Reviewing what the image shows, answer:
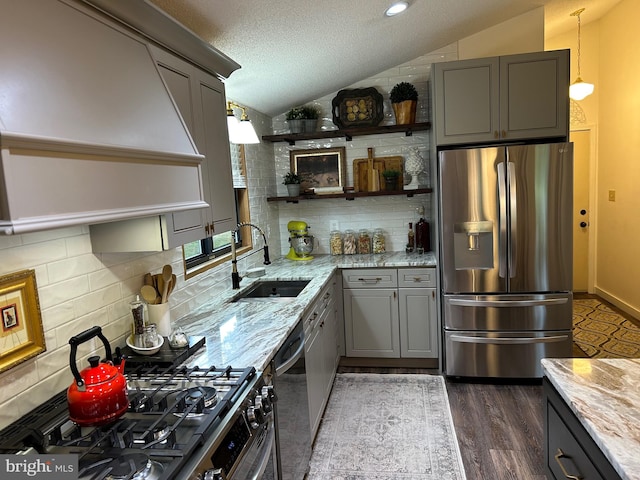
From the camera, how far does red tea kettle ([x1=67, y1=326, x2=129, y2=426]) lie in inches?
48.3

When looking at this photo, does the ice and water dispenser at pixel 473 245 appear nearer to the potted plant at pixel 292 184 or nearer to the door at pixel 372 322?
the door at pixel 372 322

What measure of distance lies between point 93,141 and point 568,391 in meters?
1.54

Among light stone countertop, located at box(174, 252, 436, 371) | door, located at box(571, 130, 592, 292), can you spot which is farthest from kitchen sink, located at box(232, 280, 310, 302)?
door, located at box(571, 130, 592, 292)

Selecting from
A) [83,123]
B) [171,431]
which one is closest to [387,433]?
[171,431]

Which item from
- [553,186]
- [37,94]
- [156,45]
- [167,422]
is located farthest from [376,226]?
[37,94]

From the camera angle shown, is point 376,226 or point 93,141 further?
point 376,226

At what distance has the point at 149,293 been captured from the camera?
77.4 inches

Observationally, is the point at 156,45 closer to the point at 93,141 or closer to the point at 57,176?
the point at 93,141

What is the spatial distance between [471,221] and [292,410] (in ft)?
6.33

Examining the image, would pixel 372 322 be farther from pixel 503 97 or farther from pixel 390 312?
pixel 503 97

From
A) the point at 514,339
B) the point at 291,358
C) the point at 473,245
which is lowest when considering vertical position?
the point at 514,339

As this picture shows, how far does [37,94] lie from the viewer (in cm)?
100

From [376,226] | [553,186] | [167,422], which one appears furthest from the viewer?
[376,226]

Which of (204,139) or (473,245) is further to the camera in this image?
(473,245)
